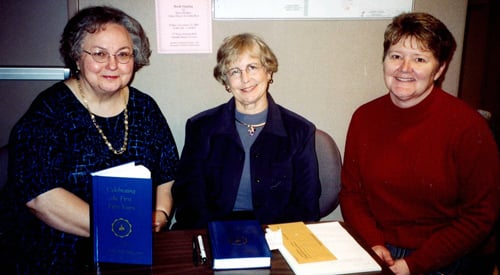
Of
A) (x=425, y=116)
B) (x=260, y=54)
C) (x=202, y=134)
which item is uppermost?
(x=260, y=54)

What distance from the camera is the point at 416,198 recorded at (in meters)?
1.70

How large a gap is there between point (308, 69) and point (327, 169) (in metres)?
0.61

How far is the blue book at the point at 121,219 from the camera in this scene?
1083 mm

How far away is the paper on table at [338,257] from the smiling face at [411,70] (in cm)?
71

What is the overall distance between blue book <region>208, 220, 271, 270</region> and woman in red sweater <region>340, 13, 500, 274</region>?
0.72 meters

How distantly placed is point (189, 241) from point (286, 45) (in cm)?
129

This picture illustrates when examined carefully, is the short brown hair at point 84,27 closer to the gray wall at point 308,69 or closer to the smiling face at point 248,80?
the gray wall at point 308,69

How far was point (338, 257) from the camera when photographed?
1.18m

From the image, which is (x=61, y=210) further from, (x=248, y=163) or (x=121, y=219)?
(x=248, y=163)

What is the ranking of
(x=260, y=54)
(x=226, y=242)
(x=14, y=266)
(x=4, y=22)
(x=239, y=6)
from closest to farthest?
(x=226, y=242), (x=14, y=266), (x=260, y=54), (x=239, y=6), (x=4, y=22)

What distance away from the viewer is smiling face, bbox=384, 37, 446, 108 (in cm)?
167

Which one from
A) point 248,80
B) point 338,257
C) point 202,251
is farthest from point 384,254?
point 248,80

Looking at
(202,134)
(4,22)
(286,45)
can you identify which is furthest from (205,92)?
(4,22)

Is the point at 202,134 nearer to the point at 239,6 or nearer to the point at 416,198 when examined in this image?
the point at 239,6
